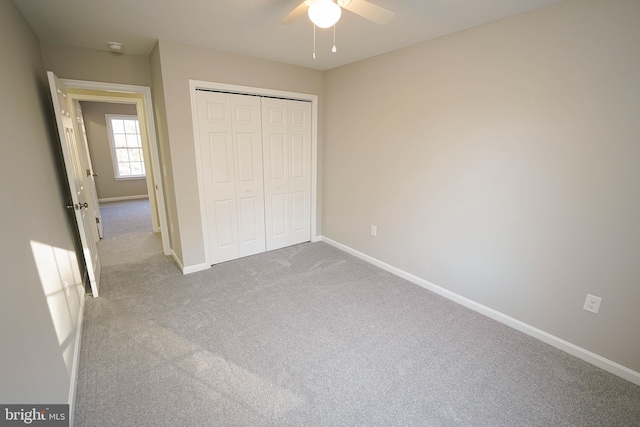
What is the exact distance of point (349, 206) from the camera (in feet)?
12.3

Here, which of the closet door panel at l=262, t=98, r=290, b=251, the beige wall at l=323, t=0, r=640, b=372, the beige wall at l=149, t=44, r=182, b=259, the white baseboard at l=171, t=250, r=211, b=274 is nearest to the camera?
the beige wall at l=323, t=0, r=640, b=372

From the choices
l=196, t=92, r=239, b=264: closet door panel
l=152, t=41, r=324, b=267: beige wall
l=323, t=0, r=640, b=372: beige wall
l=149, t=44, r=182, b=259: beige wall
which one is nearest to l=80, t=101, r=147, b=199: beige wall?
l=149, t=44, r=182, b=259: beige wall

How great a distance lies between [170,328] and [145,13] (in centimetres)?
242

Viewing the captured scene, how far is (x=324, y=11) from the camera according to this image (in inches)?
56.1

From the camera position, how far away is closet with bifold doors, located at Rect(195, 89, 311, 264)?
3.11 m

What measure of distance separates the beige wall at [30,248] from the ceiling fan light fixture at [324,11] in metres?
1.64

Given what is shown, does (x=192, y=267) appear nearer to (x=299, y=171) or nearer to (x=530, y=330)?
(x=299, y=171)

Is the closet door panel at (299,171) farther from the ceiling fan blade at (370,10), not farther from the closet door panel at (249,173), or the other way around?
the ceiling fan blade at (370,10)

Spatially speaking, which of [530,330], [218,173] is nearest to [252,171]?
[218,173]

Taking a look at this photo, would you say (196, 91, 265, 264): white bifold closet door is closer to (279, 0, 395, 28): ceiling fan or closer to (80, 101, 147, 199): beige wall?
(279, 0, 395, 28): ceiling fan

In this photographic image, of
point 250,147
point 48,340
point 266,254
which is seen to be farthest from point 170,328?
point 250,147

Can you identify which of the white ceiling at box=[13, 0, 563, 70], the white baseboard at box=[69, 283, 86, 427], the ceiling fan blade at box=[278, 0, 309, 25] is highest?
the white ceiling at box=[13, 0, 563, 70]

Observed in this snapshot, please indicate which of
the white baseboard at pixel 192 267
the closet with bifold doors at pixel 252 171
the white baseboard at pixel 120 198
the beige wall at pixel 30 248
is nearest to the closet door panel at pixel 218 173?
the closet with bifold doors at pixel 252 171

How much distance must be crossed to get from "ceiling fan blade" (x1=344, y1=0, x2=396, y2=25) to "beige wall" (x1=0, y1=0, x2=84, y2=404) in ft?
6.08
